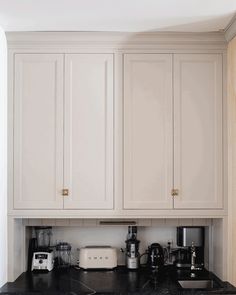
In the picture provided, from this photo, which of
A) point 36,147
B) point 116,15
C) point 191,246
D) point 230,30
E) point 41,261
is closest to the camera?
point 116,15

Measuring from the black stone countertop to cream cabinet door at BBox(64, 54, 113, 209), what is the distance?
1.66 feet

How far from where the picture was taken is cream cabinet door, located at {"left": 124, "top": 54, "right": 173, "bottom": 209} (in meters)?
3.24

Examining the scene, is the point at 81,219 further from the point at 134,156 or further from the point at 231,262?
the point at 231,262

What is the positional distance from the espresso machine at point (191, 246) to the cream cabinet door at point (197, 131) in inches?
14.0

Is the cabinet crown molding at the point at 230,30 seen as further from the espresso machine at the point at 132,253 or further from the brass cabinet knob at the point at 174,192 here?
the espresso machine at the point at 132,253

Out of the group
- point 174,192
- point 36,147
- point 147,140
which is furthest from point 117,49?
point 174,192

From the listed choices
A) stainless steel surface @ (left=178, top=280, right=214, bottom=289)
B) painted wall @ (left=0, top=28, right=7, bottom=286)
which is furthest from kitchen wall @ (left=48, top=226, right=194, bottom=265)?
painted wall @ (left=0, top=28, right=7, bottom=286)

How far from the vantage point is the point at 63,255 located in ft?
11.7

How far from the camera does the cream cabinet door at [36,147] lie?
3230mm

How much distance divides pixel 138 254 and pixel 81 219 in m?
0.50

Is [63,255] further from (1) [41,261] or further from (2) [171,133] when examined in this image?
(2) [171,133]

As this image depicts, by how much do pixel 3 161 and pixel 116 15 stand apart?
1.19 m

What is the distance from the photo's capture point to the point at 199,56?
3.28m

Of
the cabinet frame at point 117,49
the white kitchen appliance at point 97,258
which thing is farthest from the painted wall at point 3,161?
the white kitchen appliance at point 97,258
